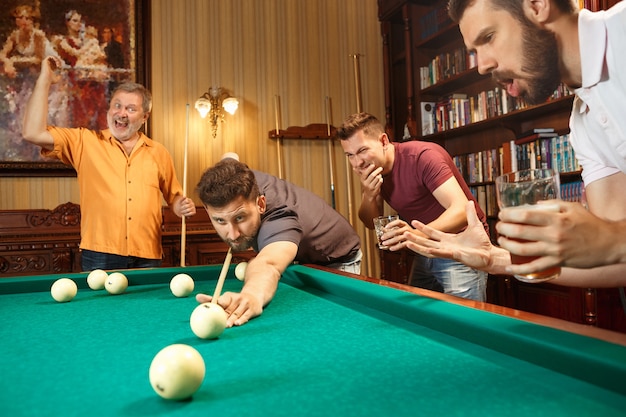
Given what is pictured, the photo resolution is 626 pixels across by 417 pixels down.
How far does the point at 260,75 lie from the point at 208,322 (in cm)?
406

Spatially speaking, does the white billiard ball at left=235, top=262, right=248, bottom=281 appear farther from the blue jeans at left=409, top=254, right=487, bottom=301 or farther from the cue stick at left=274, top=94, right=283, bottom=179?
the cue stick at left=274, top=94, right=283, bottom=179

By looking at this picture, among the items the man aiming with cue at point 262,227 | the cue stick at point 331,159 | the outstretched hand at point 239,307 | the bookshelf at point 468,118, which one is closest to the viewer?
the outstretched hand at point 239,307

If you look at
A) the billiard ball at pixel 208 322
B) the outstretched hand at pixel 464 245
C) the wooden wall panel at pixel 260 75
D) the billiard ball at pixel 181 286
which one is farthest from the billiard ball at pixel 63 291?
the wooden wall panel at pixel 260 75

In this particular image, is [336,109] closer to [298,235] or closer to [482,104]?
[482,104]

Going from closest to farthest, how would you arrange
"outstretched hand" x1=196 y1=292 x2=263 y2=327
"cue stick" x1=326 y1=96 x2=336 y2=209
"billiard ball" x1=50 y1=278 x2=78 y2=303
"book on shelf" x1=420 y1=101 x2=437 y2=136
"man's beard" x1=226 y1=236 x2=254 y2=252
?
"outstretched hand" x1=196 y1=292 x2=263 y2=327, "billiard ball" x1=50 y1=278 x2=78 y2=303, "man's beard" x1=226 y1=236 x2=254 y2=252, "book on shelf" x1=420 y1=101 x2=437 y2=136, "cue stick" x1=326 y1=96 x2=336 y2=209

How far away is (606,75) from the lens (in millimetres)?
1193

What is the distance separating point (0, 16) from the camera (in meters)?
4.11

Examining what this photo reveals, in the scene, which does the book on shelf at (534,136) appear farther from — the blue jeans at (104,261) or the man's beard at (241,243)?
the blue jeans at (104,261)

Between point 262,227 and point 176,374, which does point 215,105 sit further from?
point 176,374

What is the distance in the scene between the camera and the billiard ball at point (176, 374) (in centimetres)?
83

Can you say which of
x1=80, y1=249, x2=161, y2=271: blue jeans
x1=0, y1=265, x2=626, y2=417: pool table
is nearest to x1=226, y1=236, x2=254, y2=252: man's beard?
x1=0, y1=265, x2=626, y2=417: pool table

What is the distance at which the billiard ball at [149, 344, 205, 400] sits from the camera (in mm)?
833

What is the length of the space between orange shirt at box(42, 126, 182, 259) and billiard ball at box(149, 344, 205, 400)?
87.7 inches

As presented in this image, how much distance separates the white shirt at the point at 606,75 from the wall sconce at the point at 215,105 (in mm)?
3677
